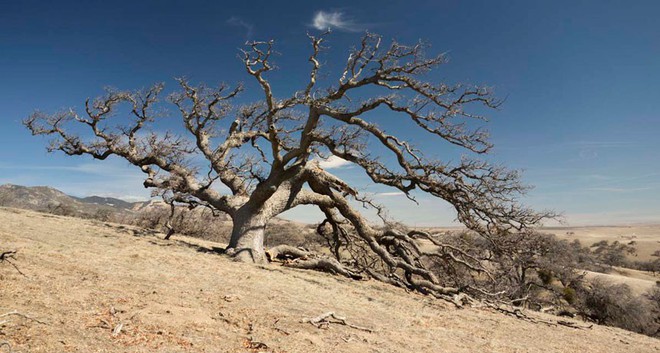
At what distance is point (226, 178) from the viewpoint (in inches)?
533

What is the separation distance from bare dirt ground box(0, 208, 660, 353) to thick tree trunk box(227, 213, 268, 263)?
1.19 m

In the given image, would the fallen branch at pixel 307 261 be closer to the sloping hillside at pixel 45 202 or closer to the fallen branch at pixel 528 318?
the fallen branch at pixel 528 318

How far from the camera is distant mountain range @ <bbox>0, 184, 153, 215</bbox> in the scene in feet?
77.7

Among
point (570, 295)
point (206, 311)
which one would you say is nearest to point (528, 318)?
point (206, 311)

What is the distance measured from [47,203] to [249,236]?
1516 inches

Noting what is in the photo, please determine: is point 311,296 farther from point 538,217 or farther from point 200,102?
point 200,102

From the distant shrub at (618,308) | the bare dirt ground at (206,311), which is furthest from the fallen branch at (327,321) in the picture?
the distant shrub at (618,308)

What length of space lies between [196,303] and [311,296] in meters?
2.62

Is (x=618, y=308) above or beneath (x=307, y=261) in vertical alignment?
beneath

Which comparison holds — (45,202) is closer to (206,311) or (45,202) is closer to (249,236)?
(249,236)

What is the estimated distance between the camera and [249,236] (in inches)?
473

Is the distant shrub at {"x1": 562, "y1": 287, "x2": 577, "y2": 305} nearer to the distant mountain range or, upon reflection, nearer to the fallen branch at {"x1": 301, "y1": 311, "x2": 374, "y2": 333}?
the fallen branch at {"x1": 301, "y1": 311, "x2": 374, "y2": 333}

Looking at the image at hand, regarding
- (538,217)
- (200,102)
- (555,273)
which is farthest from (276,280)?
(555,273)

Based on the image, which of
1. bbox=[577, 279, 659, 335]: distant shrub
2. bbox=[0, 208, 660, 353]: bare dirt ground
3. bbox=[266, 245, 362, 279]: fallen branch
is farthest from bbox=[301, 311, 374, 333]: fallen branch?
bbox=[577, 279, 659, 335]: distant shrub
